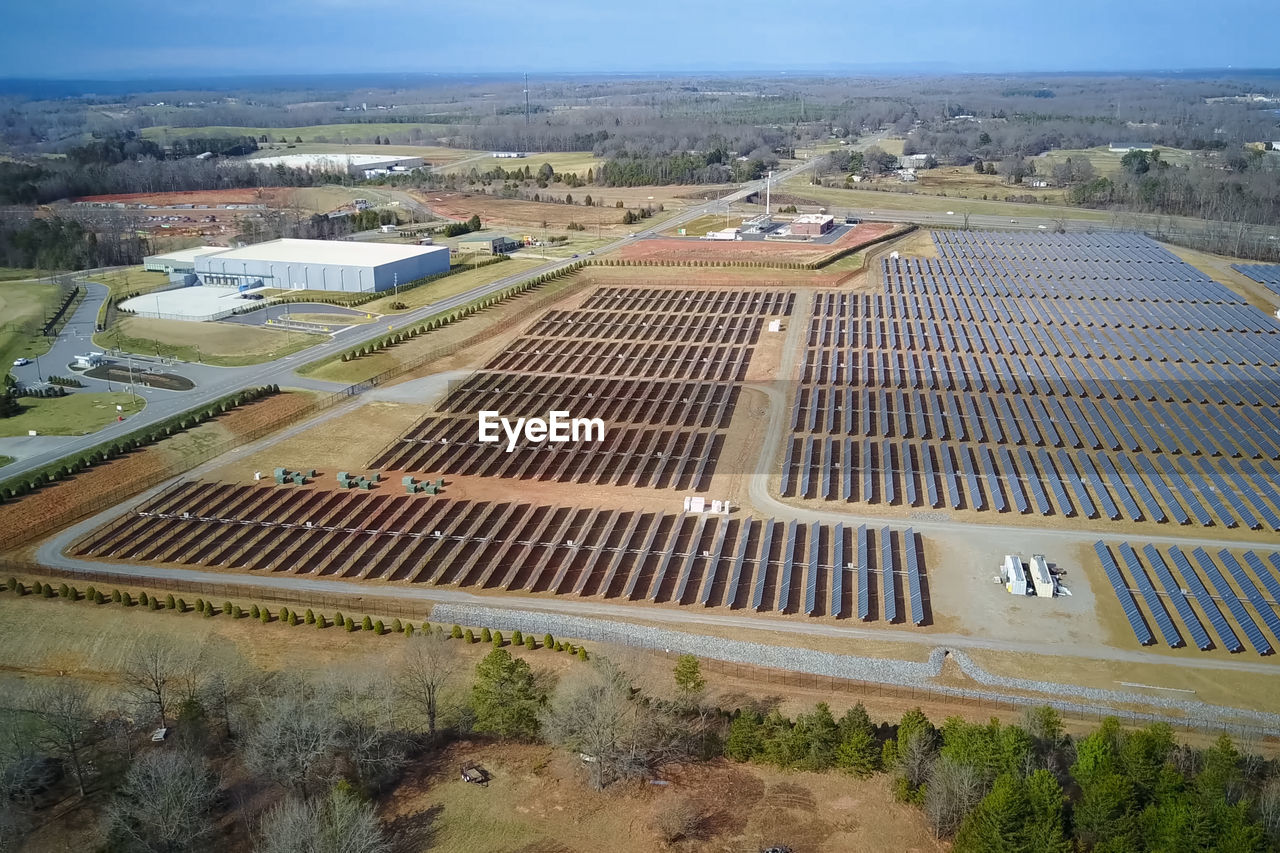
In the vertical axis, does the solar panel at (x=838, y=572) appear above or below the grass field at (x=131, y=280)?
below

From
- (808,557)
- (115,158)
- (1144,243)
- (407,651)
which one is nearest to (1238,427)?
(808,557)

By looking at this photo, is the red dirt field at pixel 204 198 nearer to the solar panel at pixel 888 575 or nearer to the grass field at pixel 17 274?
the grass field at pixel 17 274

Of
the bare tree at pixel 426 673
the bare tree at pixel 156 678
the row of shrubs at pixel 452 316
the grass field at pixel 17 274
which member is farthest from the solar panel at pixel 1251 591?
the grass field at pixel 17 274

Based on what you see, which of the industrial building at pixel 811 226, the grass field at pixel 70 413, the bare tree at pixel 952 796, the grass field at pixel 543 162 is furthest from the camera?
the grass field at pixel 543 162

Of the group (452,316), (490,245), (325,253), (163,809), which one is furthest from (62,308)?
(163,809)

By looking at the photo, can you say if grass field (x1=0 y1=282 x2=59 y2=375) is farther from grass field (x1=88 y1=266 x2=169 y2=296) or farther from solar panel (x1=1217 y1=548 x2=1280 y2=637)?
solar panel (x1=1217 y1=548 x2=1280 y2=637)

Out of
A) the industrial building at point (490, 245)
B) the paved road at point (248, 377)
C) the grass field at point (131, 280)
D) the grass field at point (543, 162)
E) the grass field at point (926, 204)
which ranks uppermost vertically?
the grass field at point (543, 162)
